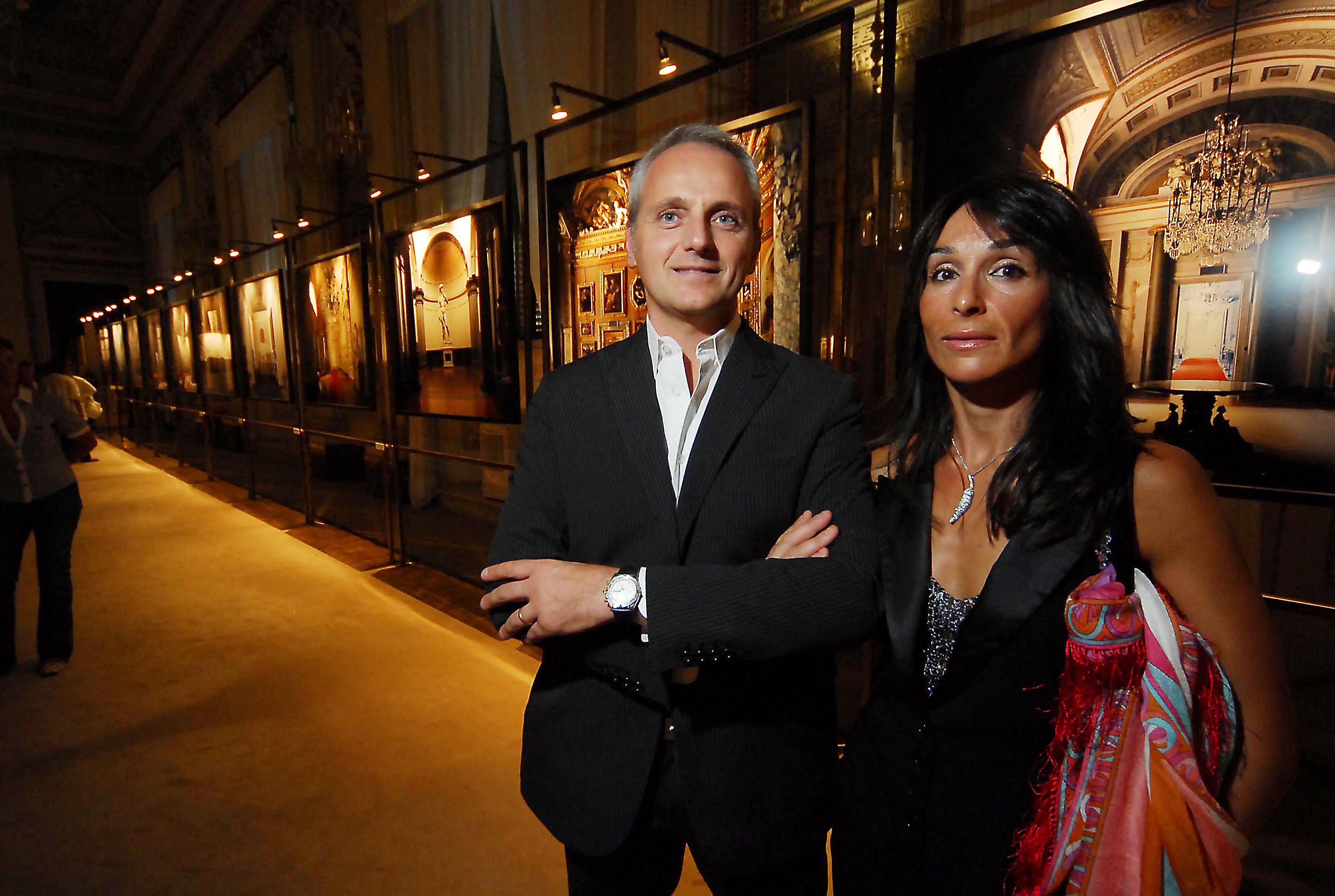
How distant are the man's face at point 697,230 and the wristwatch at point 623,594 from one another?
54 centimetres

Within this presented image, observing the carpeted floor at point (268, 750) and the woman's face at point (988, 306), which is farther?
→ the carpeted floor at point (268, 750)

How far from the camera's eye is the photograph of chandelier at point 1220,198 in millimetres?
2064

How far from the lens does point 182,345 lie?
36.7 feet

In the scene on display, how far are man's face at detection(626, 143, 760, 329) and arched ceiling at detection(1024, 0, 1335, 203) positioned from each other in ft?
6.07

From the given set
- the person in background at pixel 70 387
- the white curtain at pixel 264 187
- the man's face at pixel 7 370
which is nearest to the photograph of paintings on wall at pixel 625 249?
the man's face at pixel 7 370

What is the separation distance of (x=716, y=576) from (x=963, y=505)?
22.0 inches

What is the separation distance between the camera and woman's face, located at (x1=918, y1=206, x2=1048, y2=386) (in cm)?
118

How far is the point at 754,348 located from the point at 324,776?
8.98 feet

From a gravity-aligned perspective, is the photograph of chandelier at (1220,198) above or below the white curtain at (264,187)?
below

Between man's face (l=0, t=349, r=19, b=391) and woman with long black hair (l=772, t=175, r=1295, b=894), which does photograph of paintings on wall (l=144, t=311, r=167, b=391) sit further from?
woman with long black hair (l=772, t=175, r=1295, b=894)

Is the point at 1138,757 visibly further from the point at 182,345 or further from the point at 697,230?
the point at 182,345

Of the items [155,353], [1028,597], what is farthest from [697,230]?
[155,353]

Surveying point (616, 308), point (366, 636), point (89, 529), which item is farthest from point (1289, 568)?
point (89, 529)

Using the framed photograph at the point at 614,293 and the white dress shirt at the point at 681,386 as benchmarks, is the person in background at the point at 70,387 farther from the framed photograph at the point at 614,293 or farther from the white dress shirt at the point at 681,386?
the white dress shirt at the point at 681,386
